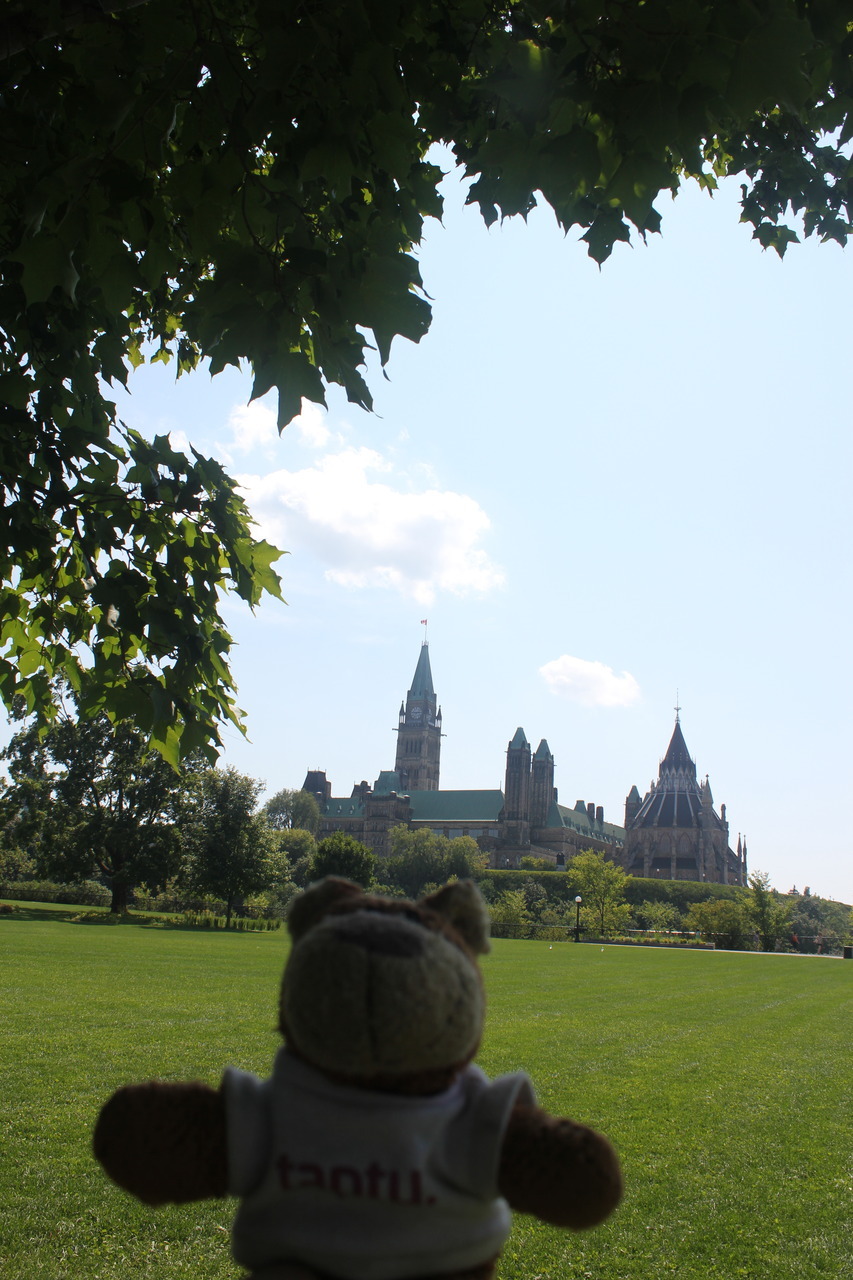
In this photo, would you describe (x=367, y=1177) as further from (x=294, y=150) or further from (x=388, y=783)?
(x=388, y=783)

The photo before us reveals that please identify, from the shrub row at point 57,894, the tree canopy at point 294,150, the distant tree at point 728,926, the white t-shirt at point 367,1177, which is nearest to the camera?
the white t-shirt at point 367,1177

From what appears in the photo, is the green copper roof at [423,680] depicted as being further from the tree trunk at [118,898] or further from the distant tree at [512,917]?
the tree trunk at [118,898]

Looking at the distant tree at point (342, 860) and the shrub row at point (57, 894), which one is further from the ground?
the distant tree at point (342, 860)

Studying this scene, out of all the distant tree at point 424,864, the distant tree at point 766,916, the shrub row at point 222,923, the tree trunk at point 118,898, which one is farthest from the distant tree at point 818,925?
the tree trunk at point 118,898

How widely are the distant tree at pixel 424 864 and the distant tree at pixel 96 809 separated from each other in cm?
3230

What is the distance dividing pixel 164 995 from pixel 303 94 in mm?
14605

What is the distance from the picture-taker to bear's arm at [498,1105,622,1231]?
1751mm

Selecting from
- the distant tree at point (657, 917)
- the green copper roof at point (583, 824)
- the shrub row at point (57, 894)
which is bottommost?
the shrub row at point (57, 894)

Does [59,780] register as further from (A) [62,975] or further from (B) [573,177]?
(B) [573,177]

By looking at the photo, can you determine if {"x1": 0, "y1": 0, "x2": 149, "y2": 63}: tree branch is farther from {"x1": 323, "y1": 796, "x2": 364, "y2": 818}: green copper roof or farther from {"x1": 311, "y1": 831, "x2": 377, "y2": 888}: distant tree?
{"x1": 323, "y1": 796, "x2": 364, "y2": 818}: green copper roof

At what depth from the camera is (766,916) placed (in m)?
60.1

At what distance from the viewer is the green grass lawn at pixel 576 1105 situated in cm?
526

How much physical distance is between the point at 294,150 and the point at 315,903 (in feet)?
10.1

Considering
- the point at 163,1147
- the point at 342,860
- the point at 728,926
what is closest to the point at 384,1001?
the point at 163,1147
